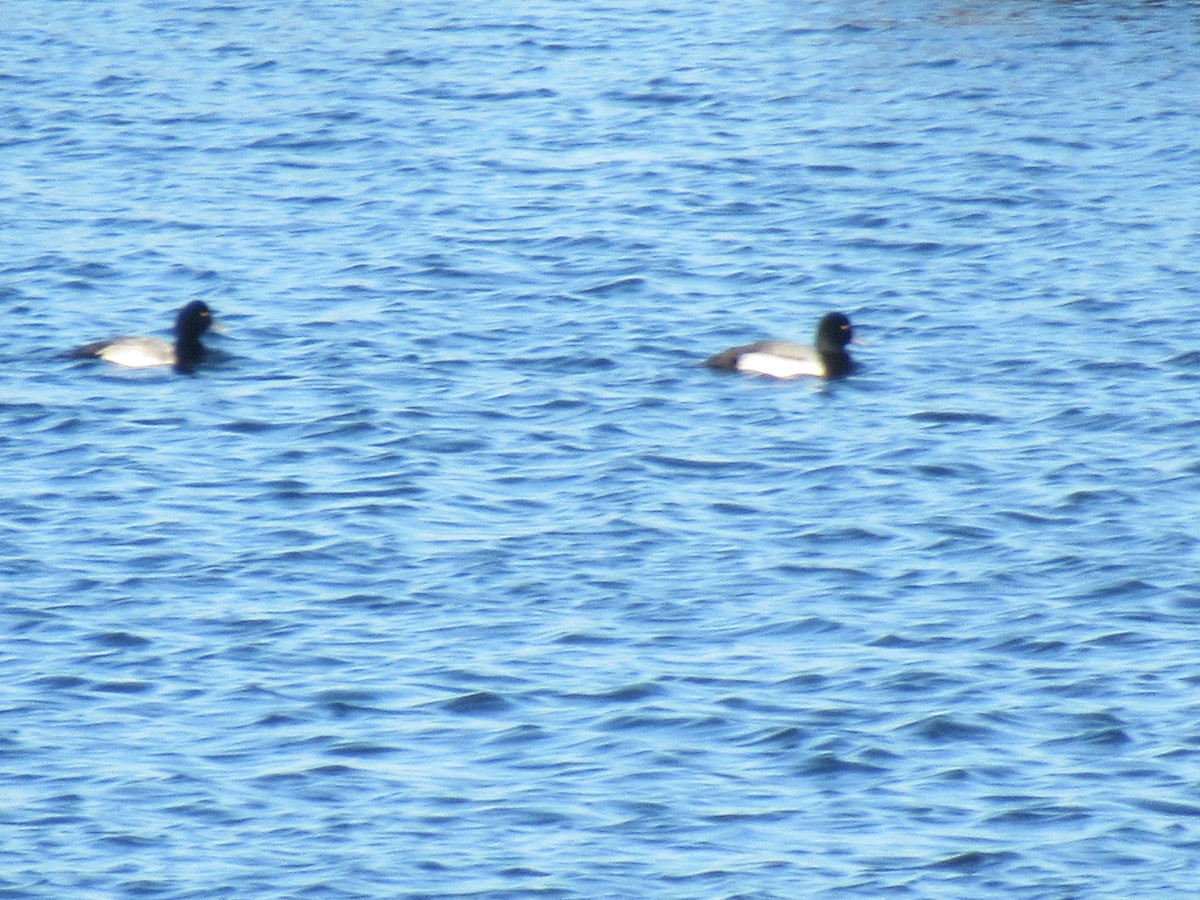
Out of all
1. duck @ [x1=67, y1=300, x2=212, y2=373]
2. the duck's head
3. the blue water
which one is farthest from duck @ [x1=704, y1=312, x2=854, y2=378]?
duck @ [x1=67, y1=300, x2=212, y2=373]

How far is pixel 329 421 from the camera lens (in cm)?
1692

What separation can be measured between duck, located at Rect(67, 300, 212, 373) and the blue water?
13 centimetres

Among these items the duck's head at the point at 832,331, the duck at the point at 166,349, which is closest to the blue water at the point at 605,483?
the duck at the point at 166,349

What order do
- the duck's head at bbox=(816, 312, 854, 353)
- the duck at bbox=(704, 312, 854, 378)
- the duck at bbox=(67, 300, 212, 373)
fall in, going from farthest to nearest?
the duck at bbox=(67, 300, 212, 373) < the duck's head at bbox=(816, 312, 854, 353) < the duck at bbox=(704, 312, 854, 378)

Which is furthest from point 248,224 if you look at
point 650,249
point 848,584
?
point 848,584

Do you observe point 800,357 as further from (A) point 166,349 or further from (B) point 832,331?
(A) point 166,349

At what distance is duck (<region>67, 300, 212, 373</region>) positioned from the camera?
59.6 ft

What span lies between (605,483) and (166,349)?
4.31 meters

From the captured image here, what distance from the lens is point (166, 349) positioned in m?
18.3

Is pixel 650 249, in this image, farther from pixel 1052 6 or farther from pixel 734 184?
pixel 1052 6

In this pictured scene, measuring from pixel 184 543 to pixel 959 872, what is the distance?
5.70 m

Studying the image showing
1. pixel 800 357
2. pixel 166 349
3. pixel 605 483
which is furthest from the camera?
pixel 166 349

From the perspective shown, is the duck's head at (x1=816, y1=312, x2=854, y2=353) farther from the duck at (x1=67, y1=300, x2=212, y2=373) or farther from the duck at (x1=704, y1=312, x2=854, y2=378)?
the duck at (x1=67, y1=300, x2=212, y2=373)

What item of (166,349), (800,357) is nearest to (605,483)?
(800,357)
